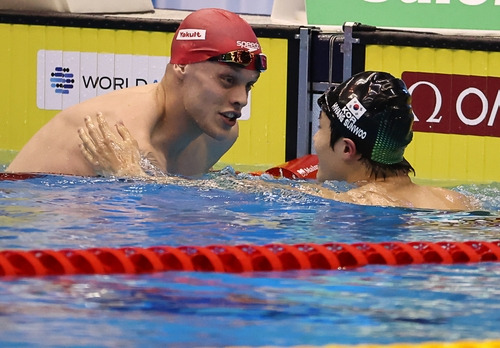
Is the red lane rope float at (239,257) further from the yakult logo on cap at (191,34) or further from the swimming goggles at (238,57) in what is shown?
the yakult logo on cap at (191,34)

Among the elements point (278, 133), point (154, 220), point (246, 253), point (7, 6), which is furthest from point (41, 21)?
point (246, 253)

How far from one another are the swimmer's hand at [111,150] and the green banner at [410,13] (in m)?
2.62

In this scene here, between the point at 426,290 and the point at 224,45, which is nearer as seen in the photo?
the point at 426,290

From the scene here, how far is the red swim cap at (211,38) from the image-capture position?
4562 millimetres

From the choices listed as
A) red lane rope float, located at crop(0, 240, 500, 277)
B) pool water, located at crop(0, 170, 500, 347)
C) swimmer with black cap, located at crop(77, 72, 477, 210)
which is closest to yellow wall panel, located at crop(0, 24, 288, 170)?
pool water, located at crop(0, 170, 500, 347)

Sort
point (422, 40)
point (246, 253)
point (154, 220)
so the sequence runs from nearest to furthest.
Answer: point (246, 253) < point (154, 220) < point (422, 40)

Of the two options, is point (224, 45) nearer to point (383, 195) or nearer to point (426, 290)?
point (383, 195)

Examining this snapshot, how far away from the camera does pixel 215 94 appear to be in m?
4.53

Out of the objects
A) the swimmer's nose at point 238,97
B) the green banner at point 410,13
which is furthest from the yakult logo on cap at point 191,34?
the green banner at point 410,13

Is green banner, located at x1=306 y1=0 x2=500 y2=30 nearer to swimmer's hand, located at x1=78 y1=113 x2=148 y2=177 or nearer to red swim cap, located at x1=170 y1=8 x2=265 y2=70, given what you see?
red swim cap, located at x1=170 y1=8 x2=265 y2=70

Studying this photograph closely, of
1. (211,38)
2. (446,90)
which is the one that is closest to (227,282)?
(211,38)

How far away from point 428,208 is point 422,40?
6.79 ft

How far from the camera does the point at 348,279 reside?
3387mm

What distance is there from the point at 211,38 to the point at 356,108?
2.47 feet
